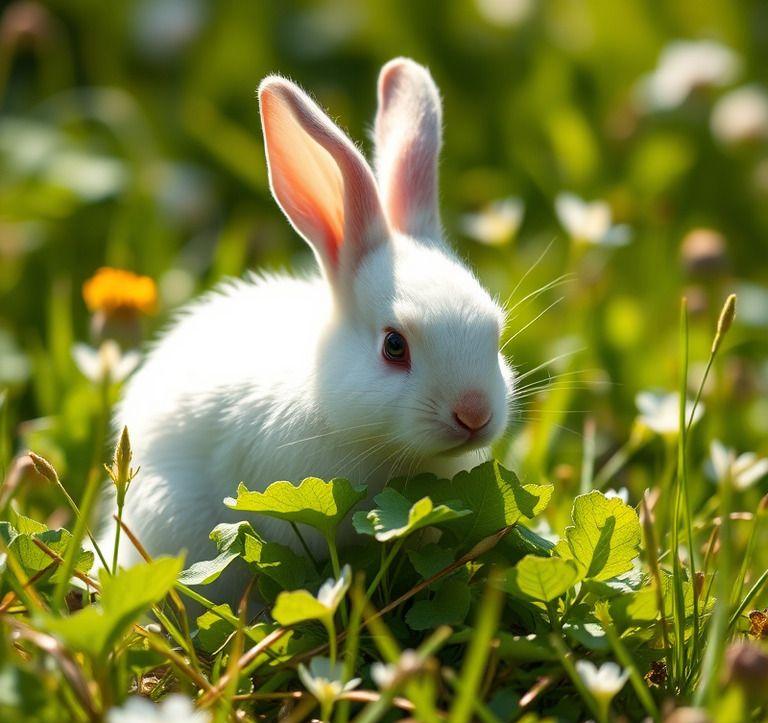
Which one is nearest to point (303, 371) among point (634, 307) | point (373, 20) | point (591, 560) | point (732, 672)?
point (591, 560)

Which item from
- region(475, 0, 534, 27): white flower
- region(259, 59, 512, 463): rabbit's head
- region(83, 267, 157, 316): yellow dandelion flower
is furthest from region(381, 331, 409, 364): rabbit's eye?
region(475, 0, 534, 27): white flower

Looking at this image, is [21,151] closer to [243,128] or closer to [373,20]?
[243,128]

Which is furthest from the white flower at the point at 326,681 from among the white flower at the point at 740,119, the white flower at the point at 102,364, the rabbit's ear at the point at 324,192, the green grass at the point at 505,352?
the white flower at the point at 740,119

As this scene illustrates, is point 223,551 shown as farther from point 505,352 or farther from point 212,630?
point 505,352

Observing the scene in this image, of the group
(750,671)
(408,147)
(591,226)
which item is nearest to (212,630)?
(750,671)

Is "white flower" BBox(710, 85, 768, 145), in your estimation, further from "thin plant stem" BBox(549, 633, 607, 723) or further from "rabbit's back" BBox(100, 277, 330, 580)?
"thin plant stem" BBox(549, 633, 607, 723)
